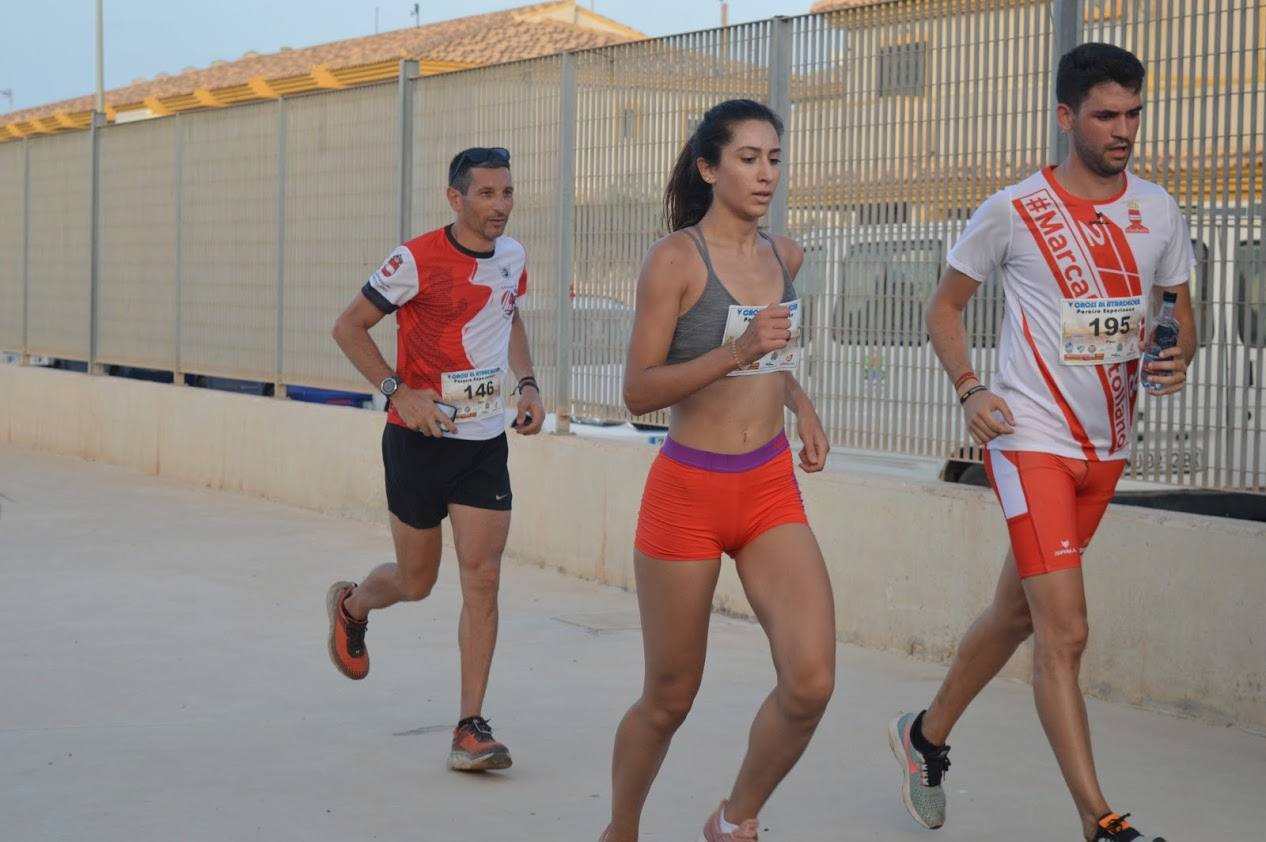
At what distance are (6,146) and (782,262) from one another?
17.1 meters

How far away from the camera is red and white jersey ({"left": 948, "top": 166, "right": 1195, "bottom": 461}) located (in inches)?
201

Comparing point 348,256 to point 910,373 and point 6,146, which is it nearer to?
point 910,373

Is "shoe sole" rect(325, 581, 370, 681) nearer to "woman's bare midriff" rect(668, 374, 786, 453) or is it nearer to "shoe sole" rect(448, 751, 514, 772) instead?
"shoe sole" rect(448, 751, 514, 772)

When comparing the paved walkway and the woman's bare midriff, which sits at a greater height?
the woman's bare midriff

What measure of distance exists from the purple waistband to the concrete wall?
9.08 ft

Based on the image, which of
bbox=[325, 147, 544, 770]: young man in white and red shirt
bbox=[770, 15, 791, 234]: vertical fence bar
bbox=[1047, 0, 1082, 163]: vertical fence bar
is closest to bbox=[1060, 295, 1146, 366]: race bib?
bbox=[325, 147, 544, 770]: young man in white and red shirt

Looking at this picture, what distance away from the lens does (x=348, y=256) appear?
13438 mm

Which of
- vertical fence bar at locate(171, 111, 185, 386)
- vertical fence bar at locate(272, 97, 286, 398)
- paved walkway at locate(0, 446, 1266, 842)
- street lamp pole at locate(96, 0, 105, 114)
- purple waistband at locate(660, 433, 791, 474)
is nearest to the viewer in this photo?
purple waistband at locate(660, 433, 791, 474)

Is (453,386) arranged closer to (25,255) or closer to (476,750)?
(476,750)

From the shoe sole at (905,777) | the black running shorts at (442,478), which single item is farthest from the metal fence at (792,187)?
the black running shorts at (442,478)

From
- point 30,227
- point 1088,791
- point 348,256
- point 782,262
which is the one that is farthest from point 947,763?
point 30,227

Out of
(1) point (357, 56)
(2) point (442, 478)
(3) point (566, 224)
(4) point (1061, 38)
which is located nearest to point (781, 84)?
(4) point (1061, 38)

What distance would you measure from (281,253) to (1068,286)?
33.4 feet

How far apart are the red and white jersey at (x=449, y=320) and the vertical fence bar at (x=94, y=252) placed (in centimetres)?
1210
